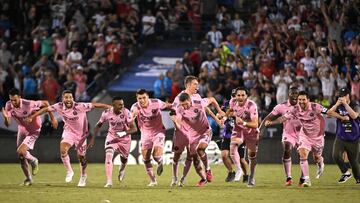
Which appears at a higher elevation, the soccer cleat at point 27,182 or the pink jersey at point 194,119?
the pink jersey at point 194,119

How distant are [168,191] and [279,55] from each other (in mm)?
14090

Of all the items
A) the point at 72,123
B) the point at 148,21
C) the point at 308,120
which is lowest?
the point at 72,123

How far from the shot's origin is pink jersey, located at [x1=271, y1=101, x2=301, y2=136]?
21609mm

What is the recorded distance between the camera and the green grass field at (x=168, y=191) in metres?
17.7

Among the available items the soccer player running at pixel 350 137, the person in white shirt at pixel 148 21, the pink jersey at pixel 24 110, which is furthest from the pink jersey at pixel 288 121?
the person in white shirt at pixel 148 21

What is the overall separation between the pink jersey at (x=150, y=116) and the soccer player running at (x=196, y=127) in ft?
2.24

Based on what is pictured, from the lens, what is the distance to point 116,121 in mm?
21500

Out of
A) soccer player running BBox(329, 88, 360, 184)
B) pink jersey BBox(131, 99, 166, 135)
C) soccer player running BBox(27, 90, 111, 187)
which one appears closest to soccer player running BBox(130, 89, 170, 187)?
pink jersey BBox(131, 99, 166, 135)

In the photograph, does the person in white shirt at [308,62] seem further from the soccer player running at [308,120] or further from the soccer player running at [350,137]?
the soccer player running at [308,120]

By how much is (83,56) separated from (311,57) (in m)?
8.58

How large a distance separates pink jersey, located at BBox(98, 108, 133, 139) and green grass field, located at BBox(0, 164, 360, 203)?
127cm

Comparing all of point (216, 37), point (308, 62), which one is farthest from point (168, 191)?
point (216, 37)

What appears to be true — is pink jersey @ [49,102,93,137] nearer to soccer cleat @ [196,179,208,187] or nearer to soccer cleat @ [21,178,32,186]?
soccer cleat @ [21,178,32,186]

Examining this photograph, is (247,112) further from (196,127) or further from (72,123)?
(72,123)
